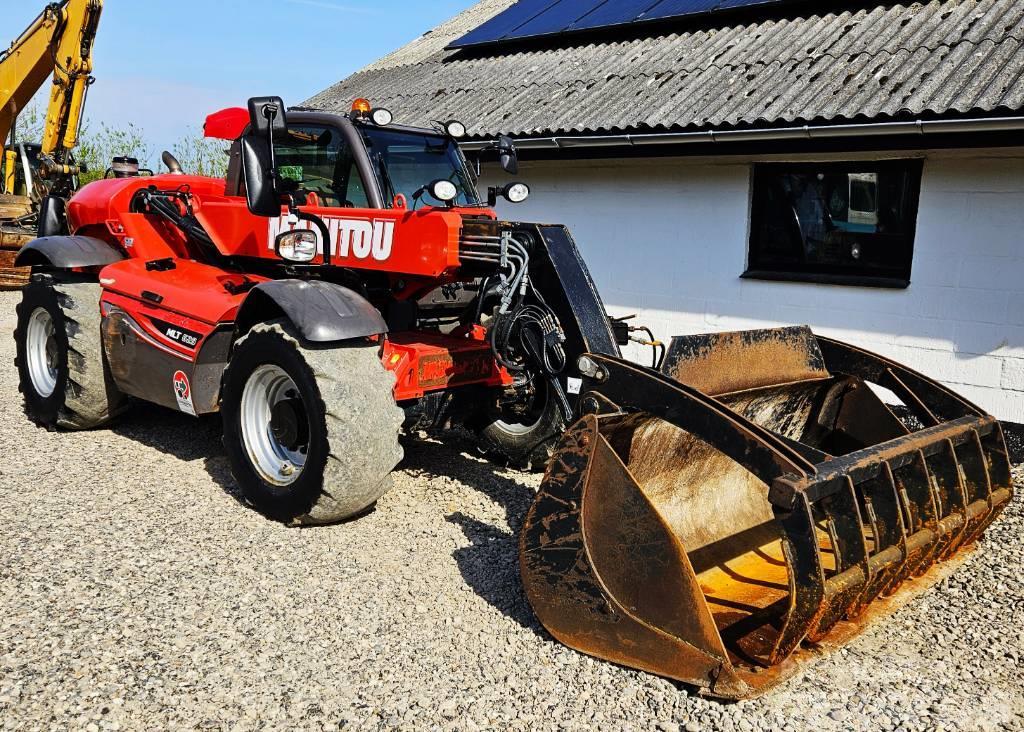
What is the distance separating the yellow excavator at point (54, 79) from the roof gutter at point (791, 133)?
28.1 feet

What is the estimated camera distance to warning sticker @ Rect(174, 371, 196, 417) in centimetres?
505

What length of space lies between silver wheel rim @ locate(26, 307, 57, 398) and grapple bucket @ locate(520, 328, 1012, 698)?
14.6ft

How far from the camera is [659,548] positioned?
307 cm

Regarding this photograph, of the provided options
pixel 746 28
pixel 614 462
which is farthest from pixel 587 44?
pixel 614 462

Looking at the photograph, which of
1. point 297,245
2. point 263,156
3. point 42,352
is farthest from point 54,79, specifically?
point 297,245

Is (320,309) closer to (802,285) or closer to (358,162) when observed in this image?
(358,162)

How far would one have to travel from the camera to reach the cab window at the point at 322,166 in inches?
197

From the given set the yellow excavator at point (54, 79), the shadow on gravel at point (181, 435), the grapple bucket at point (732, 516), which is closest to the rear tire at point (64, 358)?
the shadow on gravel at point (181, 435)

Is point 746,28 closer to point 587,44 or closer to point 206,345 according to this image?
point 587,44

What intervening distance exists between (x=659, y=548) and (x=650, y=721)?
559mm

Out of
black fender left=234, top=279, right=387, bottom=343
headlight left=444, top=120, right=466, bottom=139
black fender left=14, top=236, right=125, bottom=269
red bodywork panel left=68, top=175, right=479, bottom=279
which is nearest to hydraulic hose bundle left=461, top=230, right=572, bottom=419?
red bodywork panel left=68, top=175, right=479, bottom=279

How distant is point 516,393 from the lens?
507 centimetres

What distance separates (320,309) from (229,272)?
166 centimetres

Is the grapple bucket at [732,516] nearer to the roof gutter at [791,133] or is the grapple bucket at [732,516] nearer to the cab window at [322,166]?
the cab window at [322,166]
